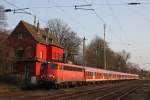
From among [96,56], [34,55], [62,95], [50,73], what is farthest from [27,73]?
[96,56]

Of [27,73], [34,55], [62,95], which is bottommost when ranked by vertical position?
[62,95]

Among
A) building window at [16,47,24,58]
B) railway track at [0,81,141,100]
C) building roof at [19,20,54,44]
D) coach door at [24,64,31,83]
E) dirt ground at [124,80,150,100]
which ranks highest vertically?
building roof at [19,20,54,44]

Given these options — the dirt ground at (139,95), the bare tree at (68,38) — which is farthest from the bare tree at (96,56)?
the dirt ground at (139,95)

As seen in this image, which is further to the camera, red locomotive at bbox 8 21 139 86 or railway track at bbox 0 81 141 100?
red locomotive at bbox 8 21 139 86

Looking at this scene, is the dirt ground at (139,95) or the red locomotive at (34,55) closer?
the dirt ground at (139,95)

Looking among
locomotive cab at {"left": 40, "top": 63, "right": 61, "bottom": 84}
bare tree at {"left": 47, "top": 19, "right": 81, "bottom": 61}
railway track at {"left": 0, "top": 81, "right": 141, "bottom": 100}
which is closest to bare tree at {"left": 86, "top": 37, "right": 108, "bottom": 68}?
bare tree at {"left": 47, "top": 19, "right": 81, "bottom": 61}

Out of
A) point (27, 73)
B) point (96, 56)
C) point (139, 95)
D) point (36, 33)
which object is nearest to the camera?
point (139, 95)

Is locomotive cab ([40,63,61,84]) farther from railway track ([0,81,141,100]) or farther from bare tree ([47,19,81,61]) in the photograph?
bare tree ([47,19,81,61])

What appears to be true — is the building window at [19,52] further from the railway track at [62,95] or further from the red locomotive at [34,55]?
the railway track at [62,95]

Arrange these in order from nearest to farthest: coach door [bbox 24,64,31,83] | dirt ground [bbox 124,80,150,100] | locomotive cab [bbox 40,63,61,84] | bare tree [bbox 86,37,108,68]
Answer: dirt ground [bbox 124,80,150,100] → locomotive cab [bbox 40,63,61,84] → coach door [bbox 24,64,31,83] → bare tree [bbox 86,37,108,68]

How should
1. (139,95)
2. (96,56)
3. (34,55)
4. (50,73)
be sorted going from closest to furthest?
(139,95) < (50,73) < (34,55) < (96,56)

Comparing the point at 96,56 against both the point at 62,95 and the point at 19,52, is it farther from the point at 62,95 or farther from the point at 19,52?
the point at 62,95

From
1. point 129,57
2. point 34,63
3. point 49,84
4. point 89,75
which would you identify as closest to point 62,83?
point 49,84

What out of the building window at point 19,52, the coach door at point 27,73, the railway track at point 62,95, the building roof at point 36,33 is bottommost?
the railway track at point 62,95
